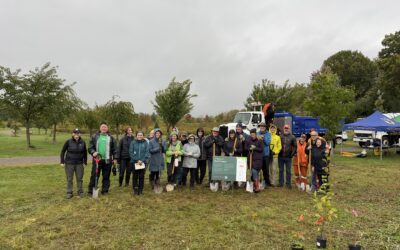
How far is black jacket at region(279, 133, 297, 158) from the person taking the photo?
30.9 feet

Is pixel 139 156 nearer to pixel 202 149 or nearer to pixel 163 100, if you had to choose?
pixel 202 149

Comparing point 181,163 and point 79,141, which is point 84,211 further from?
point 181,163

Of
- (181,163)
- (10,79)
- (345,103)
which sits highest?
(10,79)

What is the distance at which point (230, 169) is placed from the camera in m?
9.02

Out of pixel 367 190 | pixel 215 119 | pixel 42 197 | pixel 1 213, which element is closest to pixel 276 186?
pixel 367 190

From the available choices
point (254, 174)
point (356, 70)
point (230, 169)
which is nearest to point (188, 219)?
point (230, 169)

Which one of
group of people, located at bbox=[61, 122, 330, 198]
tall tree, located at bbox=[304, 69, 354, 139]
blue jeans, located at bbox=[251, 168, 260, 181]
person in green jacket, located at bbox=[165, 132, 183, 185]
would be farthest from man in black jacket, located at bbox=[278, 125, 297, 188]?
tall tree, located at bbox=[304, 69, 354, 139]

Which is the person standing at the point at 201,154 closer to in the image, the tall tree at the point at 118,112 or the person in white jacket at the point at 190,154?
the person in white jacket at the point at 190,154

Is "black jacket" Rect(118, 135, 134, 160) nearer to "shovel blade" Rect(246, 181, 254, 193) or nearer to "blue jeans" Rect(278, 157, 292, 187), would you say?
"shovel blade" Rect(246, 181, 254, 193)

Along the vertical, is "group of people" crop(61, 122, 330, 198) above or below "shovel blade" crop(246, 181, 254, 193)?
above

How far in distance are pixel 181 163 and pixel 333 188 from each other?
4.68 metres

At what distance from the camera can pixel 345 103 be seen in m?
15.7

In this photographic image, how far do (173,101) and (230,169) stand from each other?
18.1 m

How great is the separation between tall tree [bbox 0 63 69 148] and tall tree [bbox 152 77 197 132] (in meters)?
7.96
